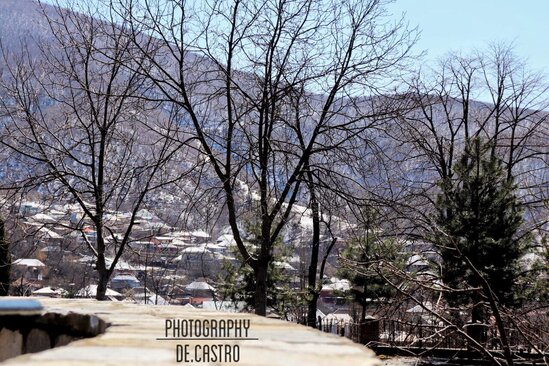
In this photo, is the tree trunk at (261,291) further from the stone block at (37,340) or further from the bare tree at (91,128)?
the stone block at (37,340)

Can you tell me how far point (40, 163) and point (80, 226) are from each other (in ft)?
4.27

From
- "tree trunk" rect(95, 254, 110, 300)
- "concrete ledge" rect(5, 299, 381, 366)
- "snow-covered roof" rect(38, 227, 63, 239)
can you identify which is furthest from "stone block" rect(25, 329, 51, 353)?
"snow-covered roof" rect(38, 227, 63, 239)

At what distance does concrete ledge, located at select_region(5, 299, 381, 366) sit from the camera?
4.55ft

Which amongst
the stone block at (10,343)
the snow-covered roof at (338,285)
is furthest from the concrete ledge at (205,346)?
the snow-covered roof at (338,285)

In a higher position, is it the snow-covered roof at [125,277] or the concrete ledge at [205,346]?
the snow-covered roof at [125,277]

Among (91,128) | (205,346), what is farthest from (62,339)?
(91,128)

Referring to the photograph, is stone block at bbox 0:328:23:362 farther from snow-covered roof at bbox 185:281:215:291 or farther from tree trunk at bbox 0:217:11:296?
snow-covered roof at bbox 185:281:215:291

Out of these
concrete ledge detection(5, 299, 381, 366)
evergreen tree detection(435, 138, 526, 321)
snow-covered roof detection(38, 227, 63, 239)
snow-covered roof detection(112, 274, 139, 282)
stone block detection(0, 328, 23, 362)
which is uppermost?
evergreen tree detection(435, 138, 526, 321)

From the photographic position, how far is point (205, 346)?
65.8 inches

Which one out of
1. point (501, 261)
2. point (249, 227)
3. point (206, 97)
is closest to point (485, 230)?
point (501, 261)

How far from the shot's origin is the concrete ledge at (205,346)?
1.39 metres

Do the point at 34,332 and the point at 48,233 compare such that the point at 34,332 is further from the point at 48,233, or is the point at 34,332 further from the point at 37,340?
the point at 48,233

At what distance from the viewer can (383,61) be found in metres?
9.41

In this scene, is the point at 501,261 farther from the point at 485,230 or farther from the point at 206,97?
the point at 206,97
